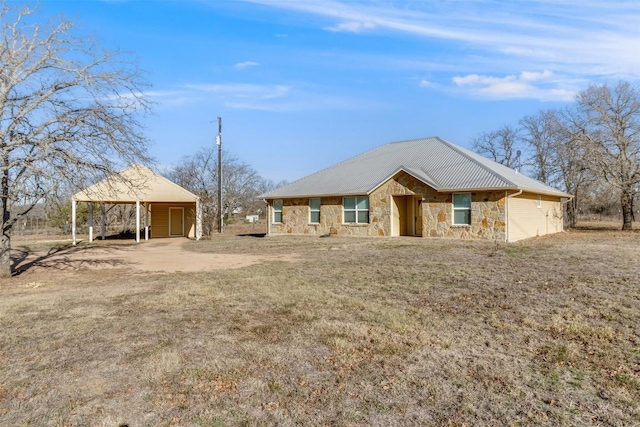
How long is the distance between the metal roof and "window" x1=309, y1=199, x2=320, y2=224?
0.52 m

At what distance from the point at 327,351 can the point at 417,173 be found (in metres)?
15.6

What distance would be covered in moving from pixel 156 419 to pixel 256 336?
6.75 feet

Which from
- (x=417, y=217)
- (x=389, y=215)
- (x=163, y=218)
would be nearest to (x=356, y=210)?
(x=389, y=215)

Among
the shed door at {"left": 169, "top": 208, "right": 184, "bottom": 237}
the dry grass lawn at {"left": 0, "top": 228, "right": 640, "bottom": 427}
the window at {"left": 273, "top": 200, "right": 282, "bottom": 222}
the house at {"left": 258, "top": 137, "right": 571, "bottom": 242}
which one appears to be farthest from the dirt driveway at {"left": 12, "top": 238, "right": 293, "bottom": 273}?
the shed door at {"left": 169, "top": 208, "right": 184, "bottom": 237}

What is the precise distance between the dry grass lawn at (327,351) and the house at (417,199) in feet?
28.5

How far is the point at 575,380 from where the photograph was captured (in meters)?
3.86

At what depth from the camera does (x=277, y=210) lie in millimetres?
24484

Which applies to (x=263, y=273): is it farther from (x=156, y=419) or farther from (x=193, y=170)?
(x=193, y=170)

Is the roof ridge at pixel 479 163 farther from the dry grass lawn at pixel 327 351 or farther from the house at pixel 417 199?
the dry grass lawn at pixel 327 351

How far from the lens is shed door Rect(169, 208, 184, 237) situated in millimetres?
27188

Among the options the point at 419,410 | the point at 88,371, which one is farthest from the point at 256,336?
the point at 419,410

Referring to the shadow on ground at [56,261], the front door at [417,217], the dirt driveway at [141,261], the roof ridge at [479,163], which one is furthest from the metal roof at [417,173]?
the shadow on ground at [56,261]

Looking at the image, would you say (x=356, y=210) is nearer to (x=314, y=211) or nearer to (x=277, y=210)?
(x=314, y=211)

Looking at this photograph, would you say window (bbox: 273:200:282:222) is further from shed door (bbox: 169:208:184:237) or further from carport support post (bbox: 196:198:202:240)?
shed door (bbox: 169:208:184:237)
